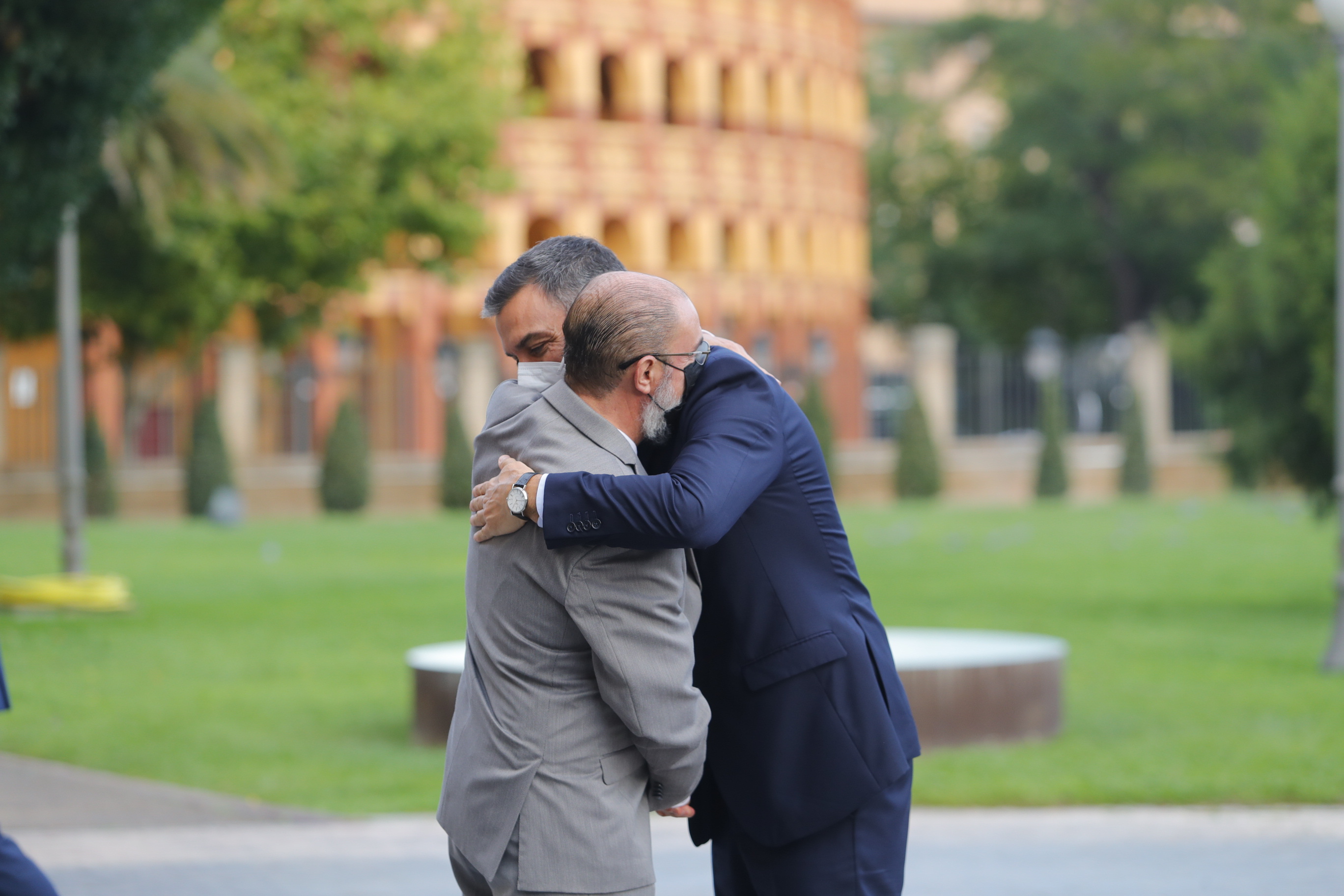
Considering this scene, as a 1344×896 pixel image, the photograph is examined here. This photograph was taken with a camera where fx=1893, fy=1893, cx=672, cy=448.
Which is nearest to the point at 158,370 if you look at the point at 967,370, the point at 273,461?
the point at 273,461

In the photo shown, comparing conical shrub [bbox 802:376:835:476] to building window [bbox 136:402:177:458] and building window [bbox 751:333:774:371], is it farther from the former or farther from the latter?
building window [bbox 136:402:177:458]

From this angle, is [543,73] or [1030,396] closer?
[1030,396]

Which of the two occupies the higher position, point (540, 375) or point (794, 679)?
point (540, 375)

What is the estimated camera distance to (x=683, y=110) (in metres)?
50.2

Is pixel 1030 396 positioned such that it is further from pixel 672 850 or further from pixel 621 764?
pixel 621 764

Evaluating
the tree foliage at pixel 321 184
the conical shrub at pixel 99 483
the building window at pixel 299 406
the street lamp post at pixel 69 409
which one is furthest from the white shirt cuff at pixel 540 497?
the building window at pixel 299 406

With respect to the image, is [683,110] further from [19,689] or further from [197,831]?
[197,831]

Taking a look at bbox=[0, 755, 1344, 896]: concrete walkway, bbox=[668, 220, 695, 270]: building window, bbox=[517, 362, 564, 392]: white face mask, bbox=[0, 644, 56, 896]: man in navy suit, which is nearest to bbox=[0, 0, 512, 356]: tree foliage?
bbox=[668, 220, 695, 270]: building window

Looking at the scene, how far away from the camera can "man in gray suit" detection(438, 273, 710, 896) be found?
9.91ft

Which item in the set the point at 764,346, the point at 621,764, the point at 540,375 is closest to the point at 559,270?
the point at 540,375

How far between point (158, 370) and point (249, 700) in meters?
25.5

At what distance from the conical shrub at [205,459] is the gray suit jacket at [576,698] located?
101 ft

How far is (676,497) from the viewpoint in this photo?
2988mm

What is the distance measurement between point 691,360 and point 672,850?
435cm
